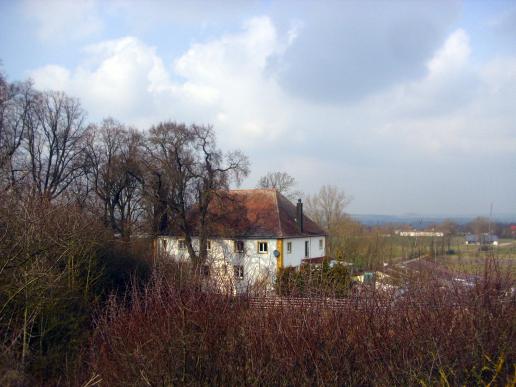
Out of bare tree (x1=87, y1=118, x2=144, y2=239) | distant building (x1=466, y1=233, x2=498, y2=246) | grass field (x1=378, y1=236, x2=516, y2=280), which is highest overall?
bare tree (x1=87, y1=118, x2=144, y2=239)

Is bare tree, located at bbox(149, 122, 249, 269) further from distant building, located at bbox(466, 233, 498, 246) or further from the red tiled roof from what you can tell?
distant building, located at bbox(466, 233, 498, 246)

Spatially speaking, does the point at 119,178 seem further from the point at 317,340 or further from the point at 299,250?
the point at 317,340

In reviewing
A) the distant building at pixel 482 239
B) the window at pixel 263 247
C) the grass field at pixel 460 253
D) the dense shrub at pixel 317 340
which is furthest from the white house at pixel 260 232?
the dense shrub at pixel 317 340

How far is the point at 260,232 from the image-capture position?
39.1 metres

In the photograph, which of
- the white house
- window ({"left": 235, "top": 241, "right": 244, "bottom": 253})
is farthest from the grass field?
window ({"left": 235, "top": 241, "right": 244, "bottom": 253})

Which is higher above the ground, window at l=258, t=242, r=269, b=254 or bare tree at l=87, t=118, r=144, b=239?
bare tree at l=87, t=118, r=144, b=239

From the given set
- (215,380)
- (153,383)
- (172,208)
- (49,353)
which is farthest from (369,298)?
(172,208)

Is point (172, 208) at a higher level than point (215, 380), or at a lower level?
higher

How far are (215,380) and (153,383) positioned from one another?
1094mm

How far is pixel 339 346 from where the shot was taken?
9.09 m

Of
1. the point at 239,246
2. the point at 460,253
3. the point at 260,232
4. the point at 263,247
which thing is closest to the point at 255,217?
the point at 260,232

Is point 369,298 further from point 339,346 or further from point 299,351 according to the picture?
point 299,351

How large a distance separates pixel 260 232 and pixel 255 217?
7.04ft

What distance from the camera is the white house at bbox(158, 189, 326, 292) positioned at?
122ft
